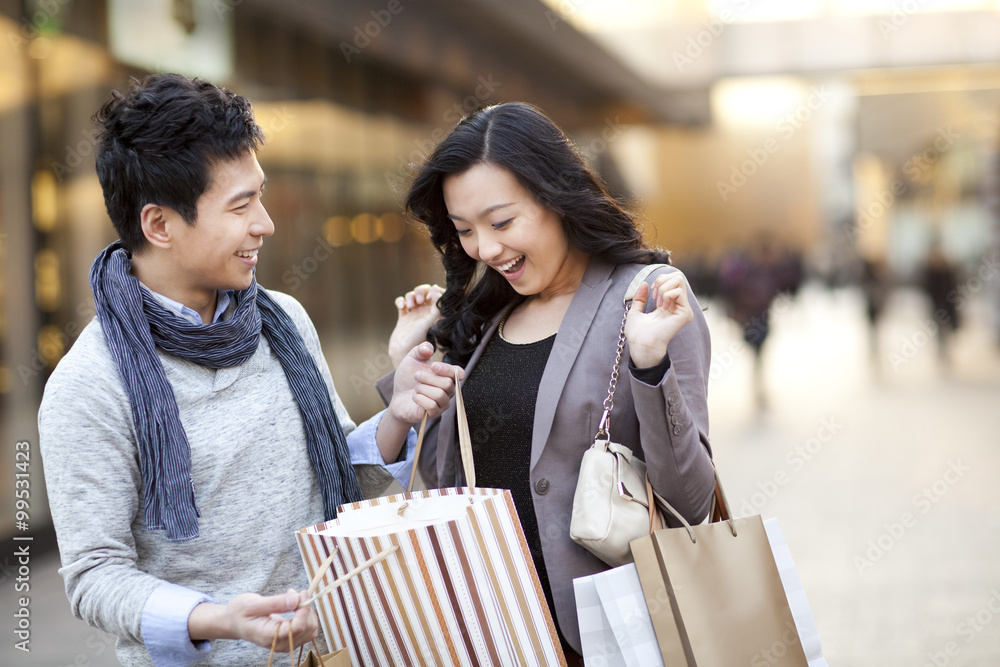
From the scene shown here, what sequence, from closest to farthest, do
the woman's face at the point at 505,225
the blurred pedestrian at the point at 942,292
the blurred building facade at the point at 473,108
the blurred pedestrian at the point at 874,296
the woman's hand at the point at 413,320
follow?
1. the woman's face at the point at 505,225
2. the woman's hand at the point at 413,320
3. the blurred building facade at the point at 473,108
4. the blurred pedestrian at the point at 942,292
5. the blurred pedestrian at the point at 874,296

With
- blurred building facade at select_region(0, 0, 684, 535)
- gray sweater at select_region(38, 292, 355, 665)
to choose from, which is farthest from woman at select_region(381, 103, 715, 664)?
blurred building facade at select_region(0, 0, 684, 535)

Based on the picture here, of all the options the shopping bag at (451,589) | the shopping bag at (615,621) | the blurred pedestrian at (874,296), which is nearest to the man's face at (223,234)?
the shopping bag at (451,589)

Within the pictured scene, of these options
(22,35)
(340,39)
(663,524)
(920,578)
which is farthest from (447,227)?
(340,39)

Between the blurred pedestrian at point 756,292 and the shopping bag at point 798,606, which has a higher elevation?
the blurred pedestrian at point 756,292

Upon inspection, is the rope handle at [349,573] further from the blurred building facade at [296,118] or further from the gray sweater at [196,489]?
the blurred building facade at [296,118]

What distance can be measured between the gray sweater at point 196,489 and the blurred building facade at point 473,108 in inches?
31.1

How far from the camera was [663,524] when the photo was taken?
188cm

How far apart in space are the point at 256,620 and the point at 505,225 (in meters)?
0.98

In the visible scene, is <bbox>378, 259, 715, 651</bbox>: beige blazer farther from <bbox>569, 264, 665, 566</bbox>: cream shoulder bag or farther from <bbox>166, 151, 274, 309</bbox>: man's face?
<bbox>166, 151, 274, 309</bbox>: man's face

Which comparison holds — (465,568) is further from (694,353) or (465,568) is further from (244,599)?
(694,353)

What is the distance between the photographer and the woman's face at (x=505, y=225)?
203cm

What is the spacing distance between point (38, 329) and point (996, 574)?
6.24 meters

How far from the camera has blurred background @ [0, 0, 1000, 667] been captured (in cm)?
598

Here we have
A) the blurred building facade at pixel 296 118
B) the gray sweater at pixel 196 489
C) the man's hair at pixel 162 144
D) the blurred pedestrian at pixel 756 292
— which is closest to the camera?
the gray sweater at pixel 196 489
